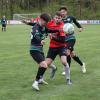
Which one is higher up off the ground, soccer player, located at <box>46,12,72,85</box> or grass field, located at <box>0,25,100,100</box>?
soccer player, located at <box>46,12,72,85</box>

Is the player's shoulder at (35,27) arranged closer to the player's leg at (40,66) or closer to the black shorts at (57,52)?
the player's leg at (40,66)

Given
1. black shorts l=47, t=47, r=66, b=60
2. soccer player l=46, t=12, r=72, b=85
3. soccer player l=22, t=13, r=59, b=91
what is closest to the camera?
soccer player l=22, t=13, r=59, b=91

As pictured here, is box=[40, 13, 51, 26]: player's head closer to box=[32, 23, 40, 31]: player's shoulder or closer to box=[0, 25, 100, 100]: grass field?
box=[32, 23, 40, 31]: player's shoulder

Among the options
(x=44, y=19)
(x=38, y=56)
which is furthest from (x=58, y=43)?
(x=44, y=19)

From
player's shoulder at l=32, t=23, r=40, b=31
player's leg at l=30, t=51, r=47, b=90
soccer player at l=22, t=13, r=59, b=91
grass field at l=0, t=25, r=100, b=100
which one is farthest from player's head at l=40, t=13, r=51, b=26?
grass field at l=0, t=25, r=100, b=100

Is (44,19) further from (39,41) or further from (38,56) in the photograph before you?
(38,56)

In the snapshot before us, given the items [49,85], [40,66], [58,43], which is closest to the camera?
[40,66]

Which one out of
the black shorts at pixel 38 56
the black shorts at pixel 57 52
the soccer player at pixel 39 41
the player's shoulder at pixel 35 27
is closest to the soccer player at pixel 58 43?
the black shorts at pixel 57 52

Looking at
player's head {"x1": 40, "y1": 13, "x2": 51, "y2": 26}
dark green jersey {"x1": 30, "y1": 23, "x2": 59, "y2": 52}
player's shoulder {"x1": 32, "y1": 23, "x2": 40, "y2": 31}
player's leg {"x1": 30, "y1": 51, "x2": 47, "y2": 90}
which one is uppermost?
player's head {"x1": 40, "y1": 13, "x2": 51, "y2": 26}

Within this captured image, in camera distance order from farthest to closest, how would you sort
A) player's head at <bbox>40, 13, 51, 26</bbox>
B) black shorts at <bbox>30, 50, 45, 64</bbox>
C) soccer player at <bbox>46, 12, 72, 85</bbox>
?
soccer player at <bbox>46, 12, 72, 85</bbox> → black shorts at <bbox>30, 50, 45, 64</bbox> → player's head at <bbox>40, 13, 51, 26</bbox>

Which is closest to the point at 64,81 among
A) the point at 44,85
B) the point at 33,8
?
the point at 44,85

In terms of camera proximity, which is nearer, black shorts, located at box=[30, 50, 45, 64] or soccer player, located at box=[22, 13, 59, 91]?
soccer player, located at box=[22, 13, 59, 91]

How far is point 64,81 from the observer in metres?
11.5

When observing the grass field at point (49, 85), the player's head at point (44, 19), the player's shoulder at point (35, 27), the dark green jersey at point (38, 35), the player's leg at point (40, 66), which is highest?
the player's head at point (44, 19)
